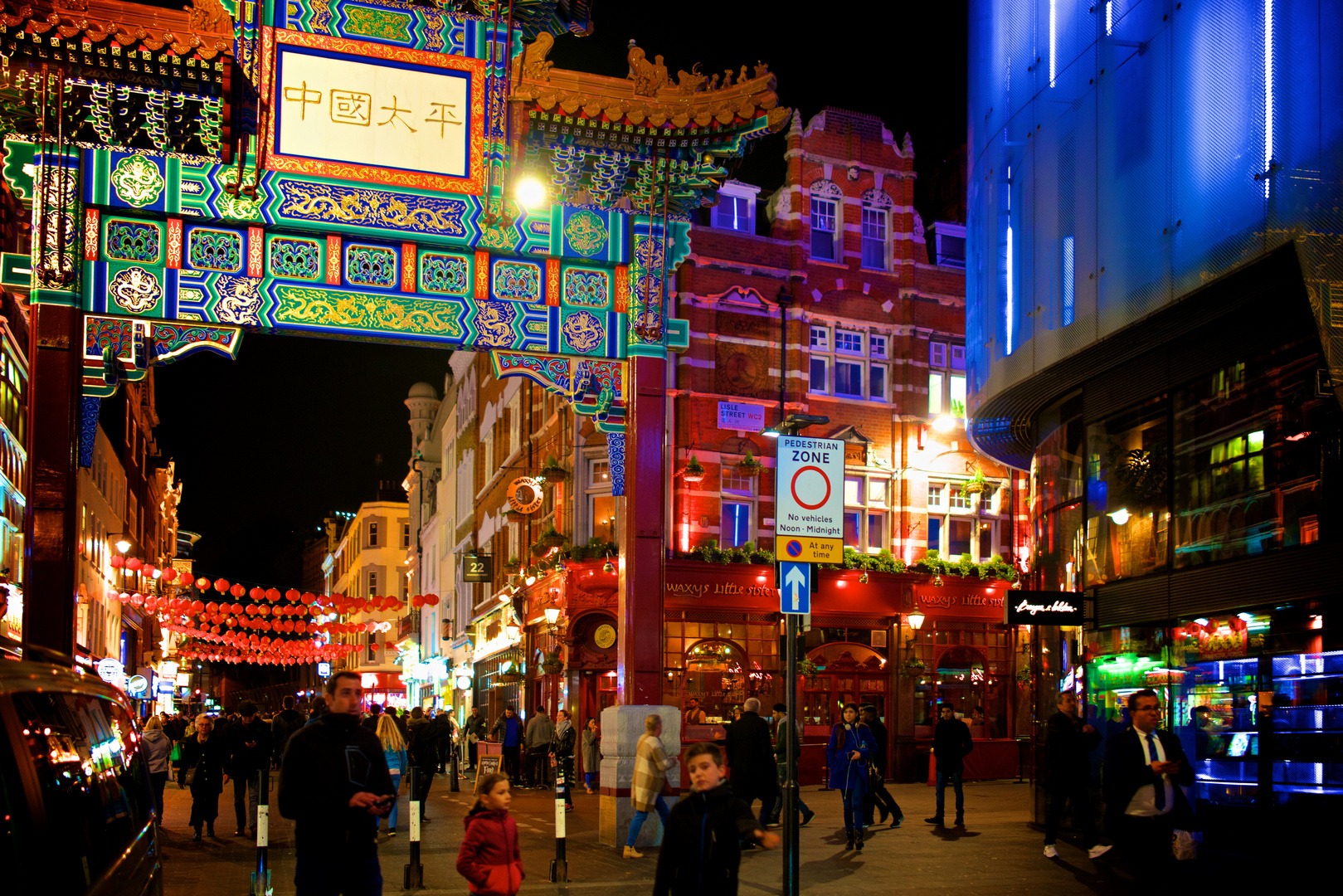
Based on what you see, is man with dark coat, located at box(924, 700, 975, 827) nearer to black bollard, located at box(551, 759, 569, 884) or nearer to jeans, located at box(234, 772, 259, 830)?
black bollard, located at box(551, 759, 569, 884)

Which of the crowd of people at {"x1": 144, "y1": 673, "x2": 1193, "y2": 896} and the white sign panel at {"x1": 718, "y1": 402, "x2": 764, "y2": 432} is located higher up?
the white sign panel at {"x1": 718, "y1": 402, "x2": 764, "y2": 432}

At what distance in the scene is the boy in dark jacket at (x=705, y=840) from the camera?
685 cm

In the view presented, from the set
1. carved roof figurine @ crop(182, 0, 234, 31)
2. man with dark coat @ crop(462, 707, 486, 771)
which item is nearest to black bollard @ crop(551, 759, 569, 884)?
carved roof figurine @ crop(182, 0, 234, 31)

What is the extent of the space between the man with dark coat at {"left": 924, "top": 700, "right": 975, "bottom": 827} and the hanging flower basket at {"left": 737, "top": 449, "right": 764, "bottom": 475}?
11.6 metres

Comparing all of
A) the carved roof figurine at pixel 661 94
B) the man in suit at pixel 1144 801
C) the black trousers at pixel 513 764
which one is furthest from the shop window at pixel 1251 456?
the black trousers at pixel 513 764

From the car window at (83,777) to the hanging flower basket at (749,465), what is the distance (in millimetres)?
23817

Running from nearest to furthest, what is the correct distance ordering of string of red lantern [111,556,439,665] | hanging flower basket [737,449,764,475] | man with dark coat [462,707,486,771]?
hanging flower basket [737,449,764,475]
string of red lantern [111,556,439,665]
man with dark coat [462,707,486,771]

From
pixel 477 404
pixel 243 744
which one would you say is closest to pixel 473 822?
pixel 243 744

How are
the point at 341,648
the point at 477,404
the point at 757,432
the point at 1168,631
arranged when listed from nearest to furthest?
the point at 1168,631 → the point at 757,432 → the point at 341,648 → the point at 477,404

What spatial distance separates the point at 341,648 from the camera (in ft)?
151

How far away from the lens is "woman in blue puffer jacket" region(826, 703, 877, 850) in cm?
1648

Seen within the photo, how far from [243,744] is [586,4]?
11.1 metres

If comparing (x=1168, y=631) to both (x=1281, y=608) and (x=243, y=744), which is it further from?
(x=243, y=744)

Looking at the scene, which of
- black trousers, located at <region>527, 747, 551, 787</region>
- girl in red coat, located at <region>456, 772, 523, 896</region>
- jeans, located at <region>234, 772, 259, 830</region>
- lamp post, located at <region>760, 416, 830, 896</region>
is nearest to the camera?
girl in red coat, located at <region>456, 772, 523, 896</region>
